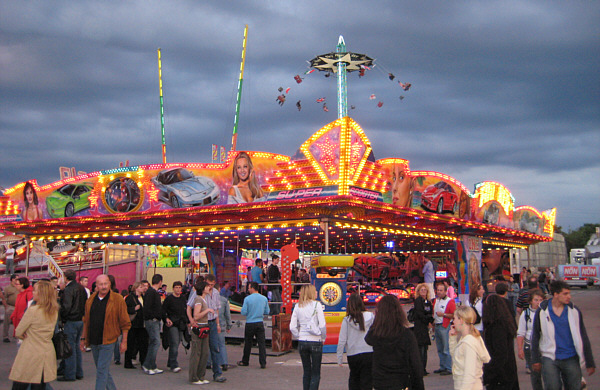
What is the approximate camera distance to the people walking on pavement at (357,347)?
6.70m

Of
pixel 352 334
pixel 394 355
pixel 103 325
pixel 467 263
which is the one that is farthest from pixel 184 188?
pixel 394 355

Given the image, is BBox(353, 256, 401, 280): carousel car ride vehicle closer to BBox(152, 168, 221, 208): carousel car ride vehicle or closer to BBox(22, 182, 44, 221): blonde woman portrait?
BBox(152, 168, 221, 208): carousel car ride vehicle

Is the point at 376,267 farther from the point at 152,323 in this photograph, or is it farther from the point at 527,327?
the point at 527,327

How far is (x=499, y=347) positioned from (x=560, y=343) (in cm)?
63

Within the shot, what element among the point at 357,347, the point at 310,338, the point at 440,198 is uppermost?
the point at 440,198

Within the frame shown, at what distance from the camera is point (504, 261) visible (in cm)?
4047

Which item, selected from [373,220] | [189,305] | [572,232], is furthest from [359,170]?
[572,232]

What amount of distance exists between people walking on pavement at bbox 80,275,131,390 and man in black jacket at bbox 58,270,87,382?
6.69ft

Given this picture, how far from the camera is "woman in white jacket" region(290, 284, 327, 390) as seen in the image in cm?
802

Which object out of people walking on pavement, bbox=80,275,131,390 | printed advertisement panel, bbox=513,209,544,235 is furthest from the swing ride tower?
people walking on pavement, bbox=80,275,131,390

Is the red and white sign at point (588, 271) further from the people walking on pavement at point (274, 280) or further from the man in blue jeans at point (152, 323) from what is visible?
the man in blue jeans at point (152, 323)

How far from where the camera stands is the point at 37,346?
6.95 metres

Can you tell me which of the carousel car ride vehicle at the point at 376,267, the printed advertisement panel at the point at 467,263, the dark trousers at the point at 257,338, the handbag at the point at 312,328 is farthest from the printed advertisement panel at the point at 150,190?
the carousel car ride vehicle at the point at 376,267

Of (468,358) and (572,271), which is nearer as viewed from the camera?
(468,358)
